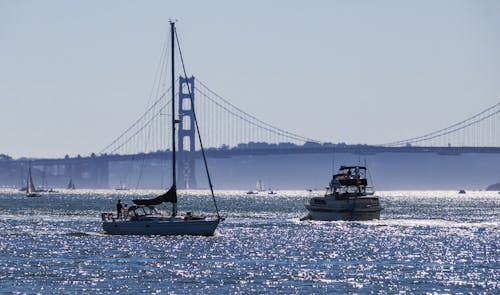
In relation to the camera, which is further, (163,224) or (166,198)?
(166,198)

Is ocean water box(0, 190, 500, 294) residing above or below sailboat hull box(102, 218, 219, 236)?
below

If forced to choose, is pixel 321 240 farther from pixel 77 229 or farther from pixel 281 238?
pixel 77 229

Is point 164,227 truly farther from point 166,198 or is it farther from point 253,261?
point 253,261

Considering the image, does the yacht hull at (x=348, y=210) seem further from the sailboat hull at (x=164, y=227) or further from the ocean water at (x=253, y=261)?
the sailboat hull at (x=164, y=227)

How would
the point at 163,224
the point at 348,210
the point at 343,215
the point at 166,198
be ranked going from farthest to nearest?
the point at 343,215 → the point at 348,210 → the point at 166,198 → the point at 163,224

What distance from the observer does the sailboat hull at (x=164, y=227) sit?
66.8 meters

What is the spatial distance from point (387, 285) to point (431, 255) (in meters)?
14.2

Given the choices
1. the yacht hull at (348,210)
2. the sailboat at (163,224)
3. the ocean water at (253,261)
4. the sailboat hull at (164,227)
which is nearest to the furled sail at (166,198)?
the sailboat at (163,224)

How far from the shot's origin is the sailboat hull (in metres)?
66.8

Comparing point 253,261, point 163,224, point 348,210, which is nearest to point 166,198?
point 163,224

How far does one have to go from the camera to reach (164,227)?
219 feet

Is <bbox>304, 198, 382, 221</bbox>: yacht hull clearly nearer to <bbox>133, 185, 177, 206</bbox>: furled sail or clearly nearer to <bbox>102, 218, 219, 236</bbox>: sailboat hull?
<bbox>102, 218, 219, 236</bbox>: sailboat hull

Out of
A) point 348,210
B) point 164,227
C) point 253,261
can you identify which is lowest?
point 253,261

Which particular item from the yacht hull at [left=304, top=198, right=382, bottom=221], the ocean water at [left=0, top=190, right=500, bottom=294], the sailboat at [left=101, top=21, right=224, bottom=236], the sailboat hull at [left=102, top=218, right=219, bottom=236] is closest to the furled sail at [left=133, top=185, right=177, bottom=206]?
the sailboat at [left=101, top=21, right=224, bottom=236]
